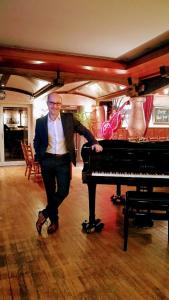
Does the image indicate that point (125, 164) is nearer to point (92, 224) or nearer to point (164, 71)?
point (92, 224)

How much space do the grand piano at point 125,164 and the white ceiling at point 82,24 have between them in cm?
156

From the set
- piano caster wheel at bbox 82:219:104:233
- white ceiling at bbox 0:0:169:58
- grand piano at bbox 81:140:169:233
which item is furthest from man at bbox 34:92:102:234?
white ceiling at bbox 0:0:169:58

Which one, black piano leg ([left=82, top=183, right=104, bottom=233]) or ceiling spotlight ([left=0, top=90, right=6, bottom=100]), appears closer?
black piano leg ([left=82, top=183, right=104, bottom=233])

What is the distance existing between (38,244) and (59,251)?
1.03 feet

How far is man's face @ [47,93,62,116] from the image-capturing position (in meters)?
3.11

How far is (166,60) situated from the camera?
4.28 metres

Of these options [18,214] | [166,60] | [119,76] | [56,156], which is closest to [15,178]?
[18,214]

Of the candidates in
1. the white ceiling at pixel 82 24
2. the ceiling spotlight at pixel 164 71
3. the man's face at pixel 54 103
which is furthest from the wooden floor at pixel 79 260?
the white ceiling at pixel 82 24

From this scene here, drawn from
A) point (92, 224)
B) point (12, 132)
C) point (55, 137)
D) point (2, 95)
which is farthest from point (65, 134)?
point (12, 132)

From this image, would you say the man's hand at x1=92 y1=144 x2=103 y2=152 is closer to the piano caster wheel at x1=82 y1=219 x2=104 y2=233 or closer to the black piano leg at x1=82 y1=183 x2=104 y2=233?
the black piano leg at x1=82 y1=183 x2=104 y2=233

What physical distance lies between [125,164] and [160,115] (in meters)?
5.89

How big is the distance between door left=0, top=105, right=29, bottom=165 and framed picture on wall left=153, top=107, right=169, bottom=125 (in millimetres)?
4967

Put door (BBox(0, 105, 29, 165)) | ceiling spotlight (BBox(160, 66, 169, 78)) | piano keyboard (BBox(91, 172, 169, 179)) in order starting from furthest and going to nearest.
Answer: door (BBox(0, 105, 29, 165)) < ceiling spotlight (BBox(160, 66, 169, 78)) < piano keyboard (BBox(91, 172, 169, 179))

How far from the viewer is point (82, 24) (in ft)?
11.5
